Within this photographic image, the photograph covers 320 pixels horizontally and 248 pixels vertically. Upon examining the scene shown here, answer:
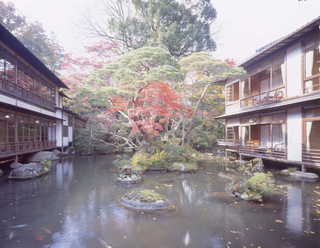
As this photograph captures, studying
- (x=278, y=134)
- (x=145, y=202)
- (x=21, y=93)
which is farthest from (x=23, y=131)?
(x=278, y=134)

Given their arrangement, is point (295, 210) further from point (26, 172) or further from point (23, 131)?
point (23, 131)

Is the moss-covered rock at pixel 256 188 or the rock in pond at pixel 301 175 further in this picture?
the rock in pond at pixel 301 175

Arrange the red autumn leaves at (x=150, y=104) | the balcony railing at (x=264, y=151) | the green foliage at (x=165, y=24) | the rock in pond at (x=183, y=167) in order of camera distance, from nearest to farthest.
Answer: the balcony railing at (x=264, y=151) → the red autumn leaves at (x=150, y=104) → the rock in pond at (x=183, y=167) → the green foliage at (x=165, y=24)

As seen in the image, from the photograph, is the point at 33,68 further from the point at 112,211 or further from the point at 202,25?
the point at 202,25

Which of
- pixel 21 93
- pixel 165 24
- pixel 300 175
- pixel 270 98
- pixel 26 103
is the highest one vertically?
pixel 165 24

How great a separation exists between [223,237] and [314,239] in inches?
74.6

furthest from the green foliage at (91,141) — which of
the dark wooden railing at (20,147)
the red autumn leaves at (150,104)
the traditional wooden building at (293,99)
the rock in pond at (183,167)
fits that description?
the traditional wooden building at (293,99)

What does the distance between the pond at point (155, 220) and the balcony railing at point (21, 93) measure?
5459 mm

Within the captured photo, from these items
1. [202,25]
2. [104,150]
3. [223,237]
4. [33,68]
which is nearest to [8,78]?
[33,68]

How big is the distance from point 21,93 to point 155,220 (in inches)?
483

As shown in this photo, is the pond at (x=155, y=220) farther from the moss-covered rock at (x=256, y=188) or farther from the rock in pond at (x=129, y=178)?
the rock in pond at (x=129, y=178)

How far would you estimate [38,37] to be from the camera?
2534 centimetres

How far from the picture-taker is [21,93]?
1262cm

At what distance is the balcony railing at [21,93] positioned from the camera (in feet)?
35.5
